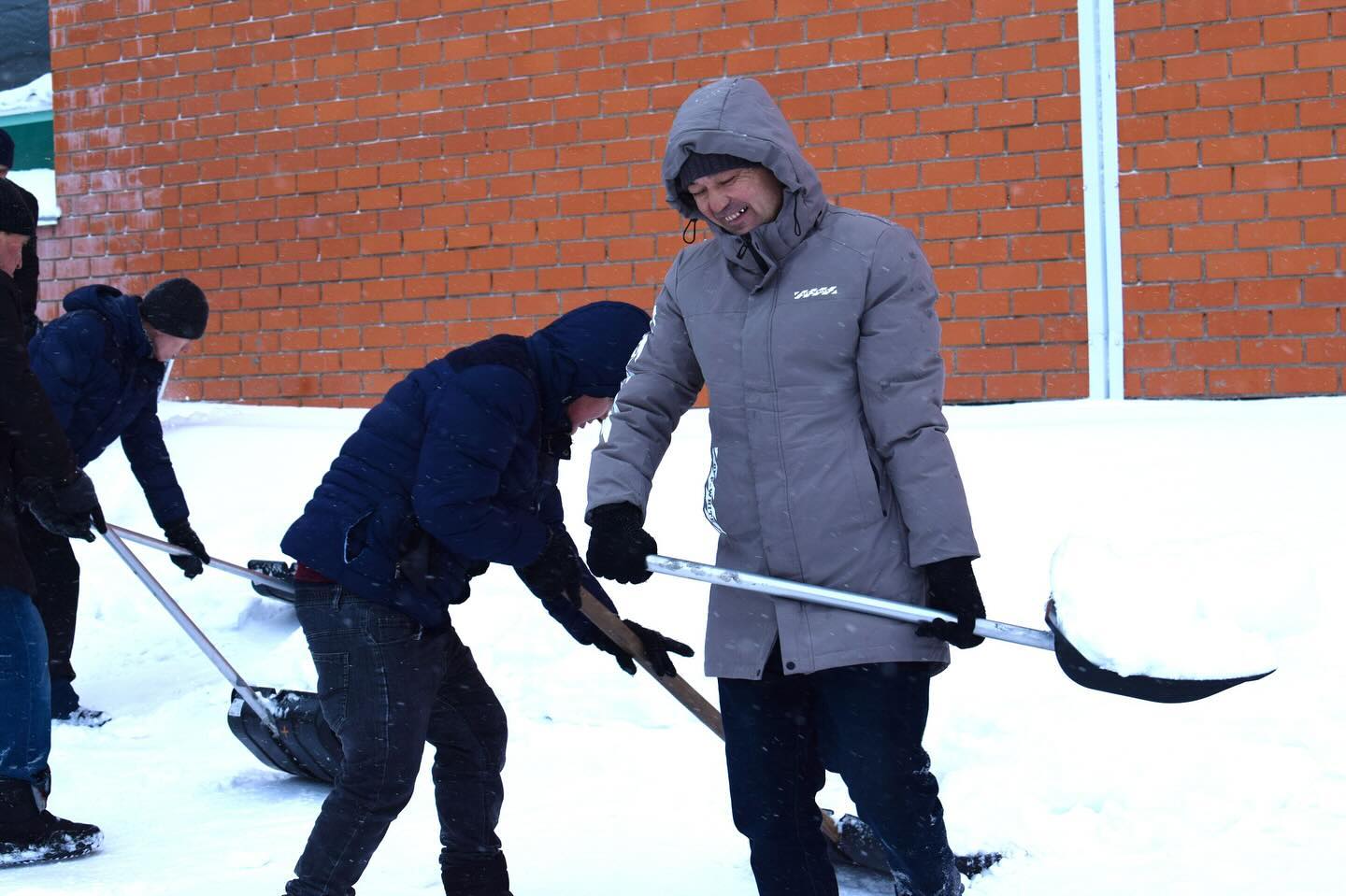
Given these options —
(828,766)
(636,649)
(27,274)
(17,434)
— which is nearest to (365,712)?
(636,649)

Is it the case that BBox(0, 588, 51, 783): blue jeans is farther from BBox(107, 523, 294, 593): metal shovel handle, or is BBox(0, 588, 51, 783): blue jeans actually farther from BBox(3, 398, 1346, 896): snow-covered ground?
BBox(107, 523, 294, 593): metal shovel handle

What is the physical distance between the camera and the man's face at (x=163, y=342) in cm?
403

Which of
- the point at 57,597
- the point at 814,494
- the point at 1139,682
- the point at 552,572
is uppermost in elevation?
the point at 814,494

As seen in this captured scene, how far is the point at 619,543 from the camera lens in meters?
2.30

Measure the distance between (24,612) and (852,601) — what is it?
224 centimetres

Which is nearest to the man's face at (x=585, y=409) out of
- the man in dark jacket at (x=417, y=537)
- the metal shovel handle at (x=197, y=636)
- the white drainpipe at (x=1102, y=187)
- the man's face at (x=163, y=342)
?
the man in dark jacket at (x=417, y=537)

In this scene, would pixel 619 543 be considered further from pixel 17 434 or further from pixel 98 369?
pixel 98 369

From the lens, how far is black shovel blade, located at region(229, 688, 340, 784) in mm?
3678

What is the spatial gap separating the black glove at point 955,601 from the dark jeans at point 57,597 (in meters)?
3.46

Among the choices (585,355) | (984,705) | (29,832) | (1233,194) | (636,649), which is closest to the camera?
(585,355)

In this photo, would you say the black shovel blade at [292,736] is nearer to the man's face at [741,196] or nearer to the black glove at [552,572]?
the black glove at [552,572]

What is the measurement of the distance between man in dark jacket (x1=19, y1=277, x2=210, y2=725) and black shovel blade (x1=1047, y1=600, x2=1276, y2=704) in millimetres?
2905

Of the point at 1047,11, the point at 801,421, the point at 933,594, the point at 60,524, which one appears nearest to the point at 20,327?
the point at 60,524

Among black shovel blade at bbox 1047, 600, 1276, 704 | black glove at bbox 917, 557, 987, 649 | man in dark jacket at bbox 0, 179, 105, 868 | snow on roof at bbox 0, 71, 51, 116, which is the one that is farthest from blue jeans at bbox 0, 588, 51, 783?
snow on roof at bbox 0, 71, 51, 116
